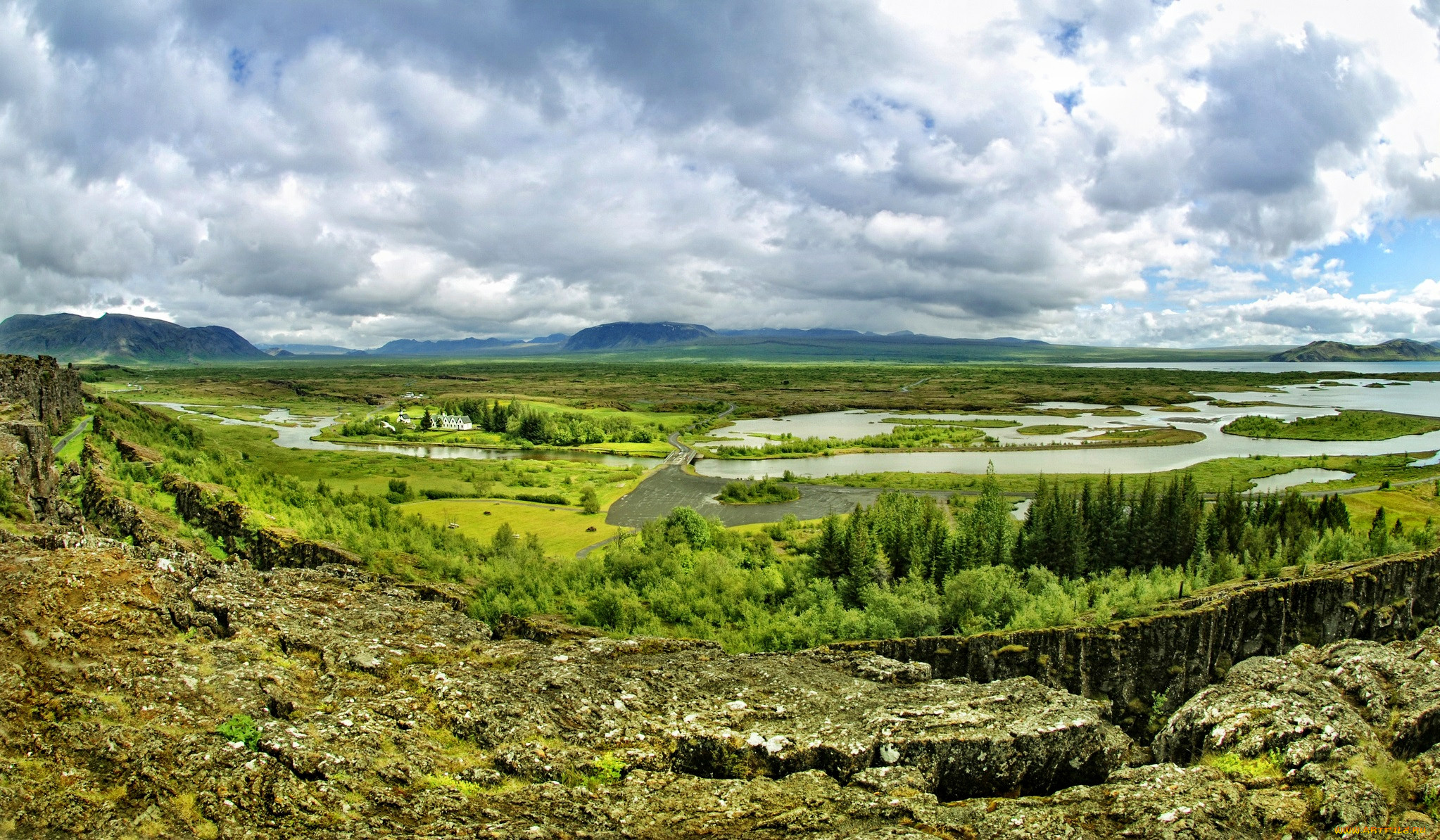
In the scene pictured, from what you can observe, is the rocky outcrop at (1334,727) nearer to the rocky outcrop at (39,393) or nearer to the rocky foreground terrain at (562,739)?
the rocky foreground terrain at (562,739)

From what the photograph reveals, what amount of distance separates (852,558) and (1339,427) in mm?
131811

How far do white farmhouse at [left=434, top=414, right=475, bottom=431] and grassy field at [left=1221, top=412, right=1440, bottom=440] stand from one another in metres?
148

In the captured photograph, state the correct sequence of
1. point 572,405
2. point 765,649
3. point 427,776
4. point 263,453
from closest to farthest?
point 427,776 → point 765,649 → point 263,453 → point 572,405

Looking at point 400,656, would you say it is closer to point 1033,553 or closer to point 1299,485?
point 1033,553

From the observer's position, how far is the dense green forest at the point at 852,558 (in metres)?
32.0

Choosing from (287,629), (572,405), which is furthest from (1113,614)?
(572,405)

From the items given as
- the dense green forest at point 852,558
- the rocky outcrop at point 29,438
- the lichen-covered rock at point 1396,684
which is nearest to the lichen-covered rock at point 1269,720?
the lichen-covered rock at point 1396,684

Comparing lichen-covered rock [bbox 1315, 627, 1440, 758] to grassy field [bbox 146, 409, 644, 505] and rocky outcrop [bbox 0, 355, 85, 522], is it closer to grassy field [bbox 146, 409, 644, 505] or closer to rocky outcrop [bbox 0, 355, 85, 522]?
rocky outcrop [bbox 0, 355, 85, 522]

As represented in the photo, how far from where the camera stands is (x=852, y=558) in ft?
139

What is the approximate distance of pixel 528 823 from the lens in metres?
8.62

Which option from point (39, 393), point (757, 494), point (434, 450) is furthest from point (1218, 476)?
point (434, 450)

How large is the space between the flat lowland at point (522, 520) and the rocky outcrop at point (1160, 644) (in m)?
34.5

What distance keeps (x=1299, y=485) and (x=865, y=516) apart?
195 feet

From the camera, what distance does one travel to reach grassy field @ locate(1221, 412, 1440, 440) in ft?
386
